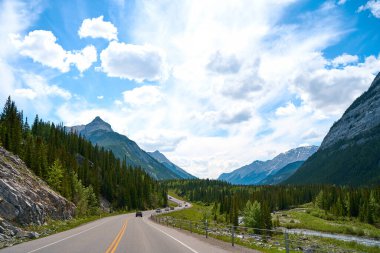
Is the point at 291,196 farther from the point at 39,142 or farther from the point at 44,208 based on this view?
the point at 44,208

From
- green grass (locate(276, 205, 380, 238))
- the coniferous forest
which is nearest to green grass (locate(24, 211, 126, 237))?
the coniferous forest

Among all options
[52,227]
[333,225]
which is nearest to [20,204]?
[52,227]

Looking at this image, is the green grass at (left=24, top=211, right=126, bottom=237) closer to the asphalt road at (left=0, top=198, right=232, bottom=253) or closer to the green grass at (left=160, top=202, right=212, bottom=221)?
the asphalt road at (left=0, top=198, right=232, bottom=253)

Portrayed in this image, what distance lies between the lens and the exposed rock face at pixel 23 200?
34.6 metres

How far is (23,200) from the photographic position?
37625 millimetres

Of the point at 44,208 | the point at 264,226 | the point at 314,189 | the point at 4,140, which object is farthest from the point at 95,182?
the point at 314,189

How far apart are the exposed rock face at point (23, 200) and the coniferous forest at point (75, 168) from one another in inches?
712

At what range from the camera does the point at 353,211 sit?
107 metres

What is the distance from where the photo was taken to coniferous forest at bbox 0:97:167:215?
233 ft

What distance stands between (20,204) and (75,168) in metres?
62.4

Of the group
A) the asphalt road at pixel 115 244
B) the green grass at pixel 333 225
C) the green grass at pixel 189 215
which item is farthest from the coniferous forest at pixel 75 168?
the green grass at pixel 333 225

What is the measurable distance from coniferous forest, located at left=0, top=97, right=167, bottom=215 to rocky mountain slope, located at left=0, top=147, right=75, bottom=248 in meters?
18.9

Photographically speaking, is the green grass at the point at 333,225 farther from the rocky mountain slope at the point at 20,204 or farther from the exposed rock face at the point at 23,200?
the rocky mountain slope at the point at 20,204

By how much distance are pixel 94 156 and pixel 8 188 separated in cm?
10672
